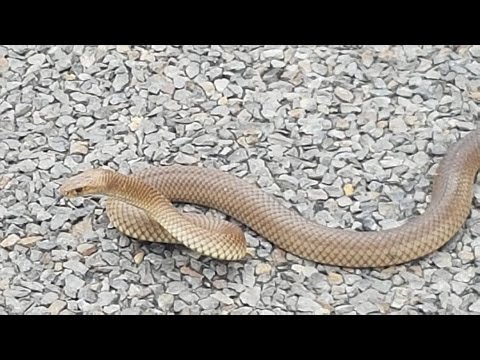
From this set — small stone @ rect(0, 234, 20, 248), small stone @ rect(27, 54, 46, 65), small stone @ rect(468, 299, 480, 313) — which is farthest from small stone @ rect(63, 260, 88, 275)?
small stone @ rect(468, 299, 480, 313)

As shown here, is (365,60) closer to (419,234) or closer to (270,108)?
(270,108)

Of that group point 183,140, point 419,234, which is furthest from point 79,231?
point 419,234

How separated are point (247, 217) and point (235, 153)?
62 cm

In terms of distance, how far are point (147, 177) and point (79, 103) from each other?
1.02 m

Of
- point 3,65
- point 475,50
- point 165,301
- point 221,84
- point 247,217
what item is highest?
point 475,50

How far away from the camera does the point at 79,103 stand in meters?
6.63

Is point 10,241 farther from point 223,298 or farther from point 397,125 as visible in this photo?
point 397,125

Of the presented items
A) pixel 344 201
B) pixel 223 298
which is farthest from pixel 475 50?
pixel 223 298

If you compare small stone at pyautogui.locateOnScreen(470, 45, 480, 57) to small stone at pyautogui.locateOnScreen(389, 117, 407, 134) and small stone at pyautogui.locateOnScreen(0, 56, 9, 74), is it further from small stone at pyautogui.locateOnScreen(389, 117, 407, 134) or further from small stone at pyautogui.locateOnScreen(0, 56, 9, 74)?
small stone at pyautogui.locateOnScreen(0, 56, 9, 74)

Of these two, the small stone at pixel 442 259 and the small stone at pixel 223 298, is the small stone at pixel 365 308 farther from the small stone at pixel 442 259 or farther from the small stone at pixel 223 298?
the small stone at pixel 223 298

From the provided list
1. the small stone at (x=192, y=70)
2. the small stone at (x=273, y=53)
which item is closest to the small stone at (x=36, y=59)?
the small stone at (x=192, y=70)

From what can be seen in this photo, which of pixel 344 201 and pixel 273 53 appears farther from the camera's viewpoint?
pixel 273 53

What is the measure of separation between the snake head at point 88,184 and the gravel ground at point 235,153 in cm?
41

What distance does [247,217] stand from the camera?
577 cm
